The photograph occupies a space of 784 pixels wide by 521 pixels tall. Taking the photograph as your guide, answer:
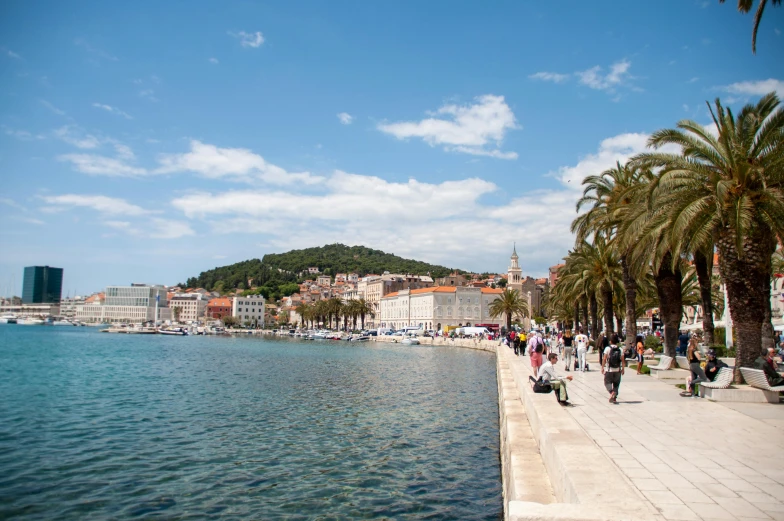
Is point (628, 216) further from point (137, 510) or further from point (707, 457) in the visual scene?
point (137, 510)

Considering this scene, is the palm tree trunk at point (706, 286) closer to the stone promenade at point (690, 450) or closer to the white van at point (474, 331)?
the stone promenade at point (690, 450)

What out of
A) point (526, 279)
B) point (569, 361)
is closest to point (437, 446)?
point (569, 361)

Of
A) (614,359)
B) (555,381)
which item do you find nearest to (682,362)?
(614,359)

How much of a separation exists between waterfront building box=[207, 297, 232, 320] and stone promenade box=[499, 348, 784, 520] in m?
180

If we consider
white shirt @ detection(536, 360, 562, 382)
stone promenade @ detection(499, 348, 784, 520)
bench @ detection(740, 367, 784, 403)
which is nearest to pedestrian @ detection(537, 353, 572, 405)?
white shirt @ detection(536, 360, 562, 382)

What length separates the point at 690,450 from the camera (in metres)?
8.77

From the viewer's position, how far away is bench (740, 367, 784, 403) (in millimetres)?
13664

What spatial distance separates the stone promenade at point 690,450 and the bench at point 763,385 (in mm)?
496

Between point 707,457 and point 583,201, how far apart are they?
23145 mm

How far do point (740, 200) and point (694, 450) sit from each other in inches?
342

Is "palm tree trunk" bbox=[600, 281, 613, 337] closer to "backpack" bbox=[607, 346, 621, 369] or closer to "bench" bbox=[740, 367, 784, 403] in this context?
"bench" bbox=[740, 367, 784, 403]

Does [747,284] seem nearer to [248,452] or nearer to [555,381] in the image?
[555,381]

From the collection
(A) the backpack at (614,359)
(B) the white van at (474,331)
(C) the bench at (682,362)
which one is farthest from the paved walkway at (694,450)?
(B) the white van at (474,331)

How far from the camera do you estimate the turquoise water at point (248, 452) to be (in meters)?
10.6
